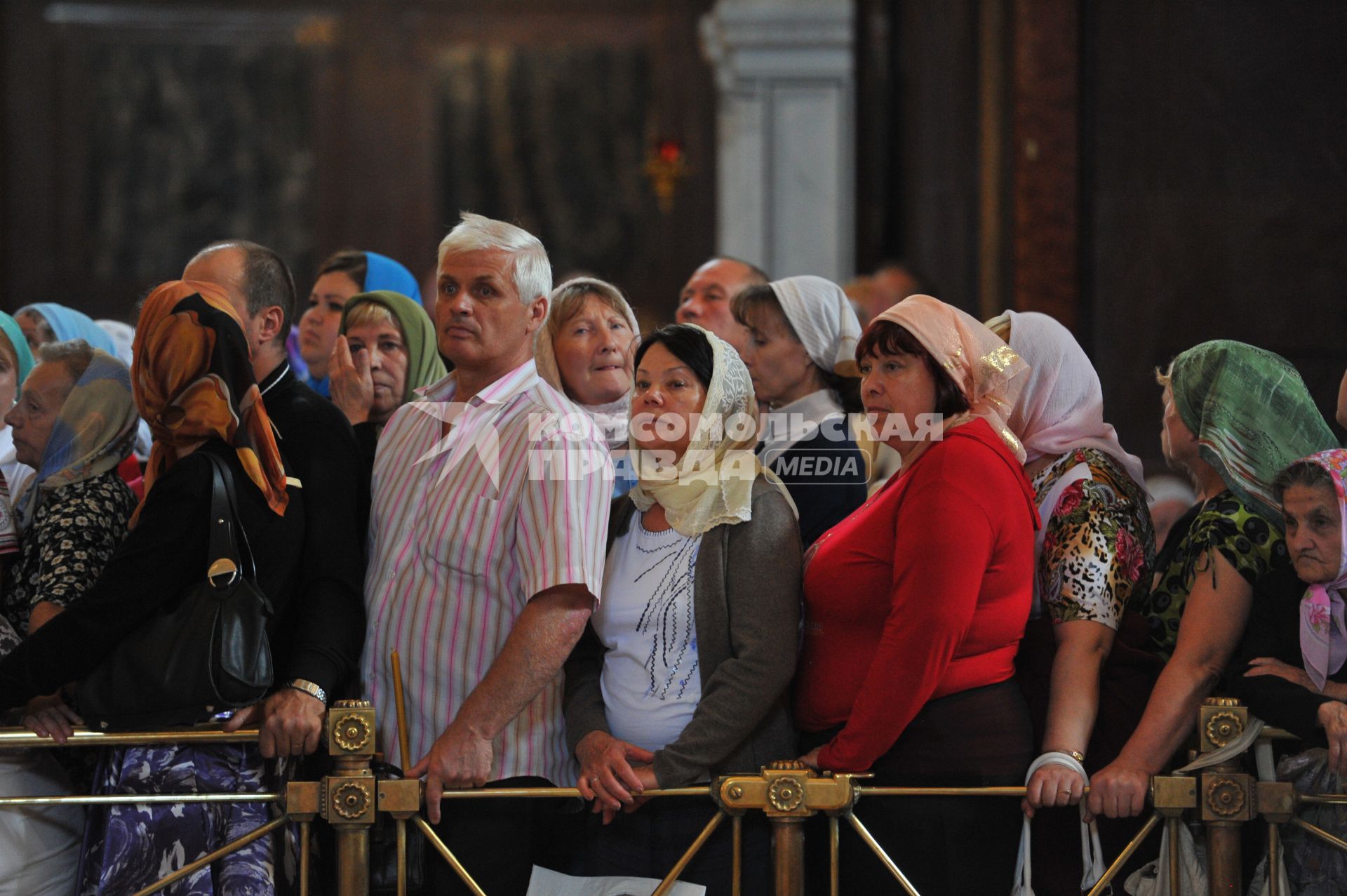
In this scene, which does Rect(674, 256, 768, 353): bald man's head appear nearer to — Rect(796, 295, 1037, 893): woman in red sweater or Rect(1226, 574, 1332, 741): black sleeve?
Rect(796, 295, 1037, 893): woman in red sweater

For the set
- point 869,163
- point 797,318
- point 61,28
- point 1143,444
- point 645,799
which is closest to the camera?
point 645,799

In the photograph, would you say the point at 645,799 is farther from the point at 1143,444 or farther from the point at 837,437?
the point at 1143,444

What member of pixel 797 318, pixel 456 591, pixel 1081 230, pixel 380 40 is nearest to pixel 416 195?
pixel 380 40

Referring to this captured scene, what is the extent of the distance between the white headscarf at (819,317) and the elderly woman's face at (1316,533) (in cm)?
134

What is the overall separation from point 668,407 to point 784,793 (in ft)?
2.80

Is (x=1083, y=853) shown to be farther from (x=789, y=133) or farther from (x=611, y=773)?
(x=789, y=133)

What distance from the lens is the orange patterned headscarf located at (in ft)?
9.91

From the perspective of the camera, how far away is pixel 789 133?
394 inches

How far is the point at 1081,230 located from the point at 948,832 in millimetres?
→ 2836

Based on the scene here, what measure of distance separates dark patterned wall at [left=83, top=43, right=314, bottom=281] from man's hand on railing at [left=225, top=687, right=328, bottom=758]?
9.26 metres

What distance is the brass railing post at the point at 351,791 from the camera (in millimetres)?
3002

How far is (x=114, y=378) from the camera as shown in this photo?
3504 millimetres

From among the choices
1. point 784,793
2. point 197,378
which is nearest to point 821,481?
point 784,793

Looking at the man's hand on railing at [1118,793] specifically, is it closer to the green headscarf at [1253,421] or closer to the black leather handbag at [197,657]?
the green headscarf at [1253,421]
